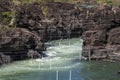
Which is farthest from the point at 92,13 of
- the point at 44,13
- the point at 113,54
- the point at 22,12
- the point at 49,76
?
the point at 49,76

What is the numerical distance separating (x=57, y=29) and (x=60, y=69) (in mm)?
10658

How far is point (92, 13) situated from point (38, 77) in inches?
606

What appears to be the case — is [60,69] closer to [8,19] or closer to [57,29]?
[8,19]

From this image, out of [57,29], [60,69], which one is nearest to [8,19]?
[57,29]

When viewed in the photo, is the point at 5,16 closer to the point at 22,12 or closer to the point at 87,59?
the point at 22,12

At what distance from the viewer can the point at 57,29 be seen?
32.6 metres

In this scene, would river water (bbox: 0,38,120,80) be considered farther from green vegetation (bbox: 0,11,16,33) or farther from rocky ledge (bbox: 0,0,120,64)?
green vegetation (bbox: 0,11,16,33)

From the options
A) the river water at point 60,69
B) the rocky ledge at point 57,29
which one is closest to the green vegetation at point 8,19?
the rocky ledge at point 57,29

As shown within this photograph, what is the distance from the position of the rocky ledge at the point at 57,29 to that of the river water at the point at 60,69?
0.89 metres

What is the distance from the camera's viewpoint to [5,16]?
30.8 meters

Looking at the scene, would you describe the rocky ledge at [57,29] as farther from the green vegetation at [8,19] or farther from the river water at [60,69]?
the river water at [60,69]

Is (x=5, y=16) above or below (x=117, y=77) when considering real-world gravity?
above

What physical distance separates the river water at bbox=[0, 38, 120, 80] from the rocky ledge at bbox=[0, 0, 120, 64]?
0.89 meters

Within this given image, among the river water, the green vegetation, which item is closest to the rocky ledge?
the green vegetation
